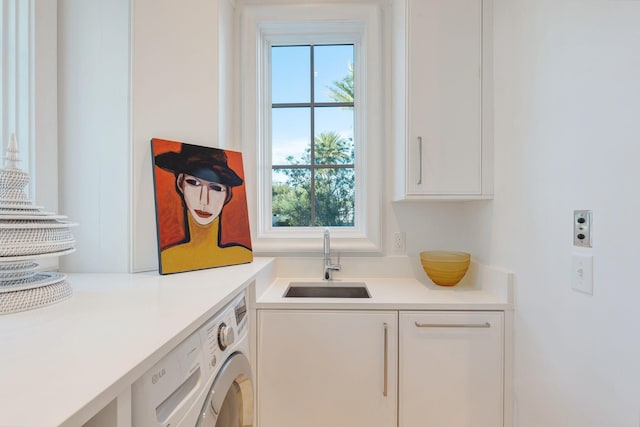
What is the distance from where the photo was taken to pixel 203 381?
0.80m

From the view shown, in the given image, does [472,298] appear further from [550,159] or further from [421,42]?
[421,42]

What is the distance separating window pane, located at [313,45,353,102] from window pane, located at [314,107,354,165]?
0.09m

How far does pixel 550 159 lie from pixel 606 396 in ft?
2.55

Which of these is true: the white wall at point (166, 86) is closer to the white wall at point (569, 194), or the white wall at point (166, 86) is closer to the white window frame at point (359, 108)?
the white window frame at point (359, 108)

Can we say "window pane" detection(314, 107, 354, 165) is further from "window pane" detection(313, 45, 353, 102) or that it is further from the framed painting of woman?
the framed painting of woman

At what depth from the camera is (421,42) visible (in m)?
1.55

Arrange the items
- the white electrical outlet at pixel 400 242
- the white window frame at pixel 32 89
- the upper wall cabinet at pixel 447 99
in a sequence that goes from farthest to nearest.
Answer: the white electrical outlet at pixel 400 242 → the upper wall cabinet at pixel 447 99 → the white window frame at pixel 32 89

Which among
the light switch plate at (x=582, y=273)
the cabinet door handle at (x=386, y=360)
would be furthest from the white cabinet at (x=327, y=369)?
the light switch plate at (x=582, y=273)

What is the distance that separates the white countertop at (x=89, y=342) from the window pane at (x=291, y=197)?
0.92 meters

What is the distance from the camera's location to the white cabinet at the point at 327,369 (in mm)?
1396

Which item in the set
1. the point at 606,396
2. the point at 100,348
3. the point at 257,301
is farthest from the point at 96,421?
the point at 606,396

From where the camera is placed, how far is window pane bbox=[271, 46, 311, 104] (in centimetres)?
205

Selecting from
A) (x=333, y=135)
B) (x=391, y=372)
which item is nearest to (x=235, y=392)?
(x=391, y=372)

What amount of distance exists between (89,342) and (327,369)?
1.04 m
